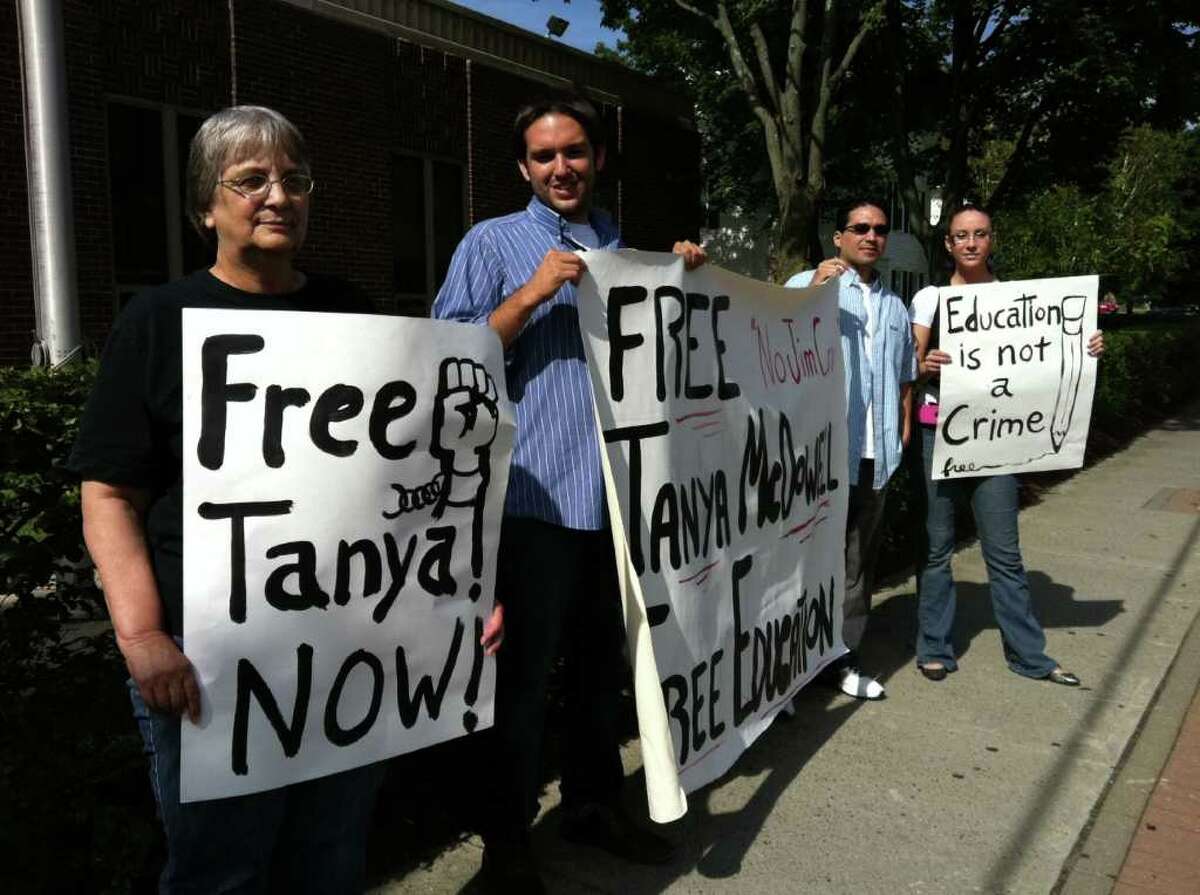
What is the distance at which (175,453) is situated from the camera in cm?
177

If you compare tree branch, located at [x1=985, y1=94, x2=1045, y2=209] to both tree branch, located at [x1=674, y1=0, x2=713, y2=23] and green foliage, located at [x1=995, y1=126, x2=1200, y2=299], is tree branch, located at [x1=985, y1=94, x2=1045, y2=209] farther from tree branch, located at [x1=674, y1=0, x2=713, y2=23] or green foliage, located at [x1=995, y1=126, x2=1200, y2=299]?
tree branch, located at [x1=674, y1=0, x2=713, y2=23]

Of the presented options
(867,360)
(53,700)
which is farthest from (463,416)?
(867,360)

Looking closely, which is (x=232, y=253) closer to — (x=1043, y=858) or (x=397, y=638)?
(x=397, y=638)

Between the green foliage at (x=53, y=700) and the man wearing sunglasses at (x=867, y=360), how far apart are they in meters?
2.54

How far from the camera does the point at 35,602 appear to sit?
2502mm

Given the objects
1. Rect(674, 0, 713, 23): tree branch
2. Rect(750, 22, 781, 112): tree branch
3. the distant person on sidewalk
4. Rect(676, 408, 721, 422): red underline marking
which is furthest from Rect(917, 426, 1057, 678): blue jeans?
Rect(674, 0, 713, 23): tree branch

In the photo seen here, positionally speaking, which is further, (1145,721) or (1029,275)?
(1029,275)

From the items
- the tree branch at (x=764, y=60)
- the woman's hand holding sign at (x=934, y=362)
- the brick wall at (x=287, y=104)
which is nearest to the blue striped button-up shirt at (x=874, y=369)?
the woman's hand holding sign at (x=934, y=362)

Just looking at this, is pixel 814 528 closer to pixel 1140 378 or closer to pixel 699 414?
pixel 699 414

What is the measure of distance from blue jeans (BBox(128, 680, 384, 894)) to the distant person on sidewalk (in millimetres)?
2950

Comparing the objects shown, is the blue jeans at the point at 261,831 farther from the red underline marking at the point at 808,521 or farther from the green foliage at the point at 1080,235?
the green foliage at the point at 1080,235

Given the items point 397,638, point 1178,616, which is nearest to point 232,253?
point 397,638

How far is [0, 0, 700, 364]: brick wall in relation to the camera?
877cm

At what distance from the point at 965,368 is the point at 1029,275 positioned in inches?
554
